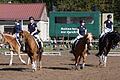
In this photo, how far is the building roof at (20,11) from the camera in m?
55.5

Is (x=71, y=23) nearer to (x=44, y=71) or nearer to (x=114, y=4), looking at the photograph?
(x=114, y=4)

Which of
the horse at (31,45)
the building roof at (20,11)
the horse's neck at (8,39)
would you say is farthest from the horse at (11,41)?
the building roof at (20,11)

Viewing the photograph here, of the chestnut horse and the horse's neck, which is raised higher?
the chestnut horse

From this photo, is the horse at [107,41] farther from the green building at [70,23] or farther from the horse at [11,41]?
the green building at [70,23]

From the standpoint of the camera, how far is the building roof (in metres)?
55.5

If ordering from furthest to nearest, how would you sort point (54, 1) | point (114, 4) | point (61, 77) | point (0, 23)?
1. point (54, 1)
2. point (114, 4)
3. point (0, 23)
4. point (61, 77)

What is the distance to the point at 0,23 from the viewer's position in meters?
55.4

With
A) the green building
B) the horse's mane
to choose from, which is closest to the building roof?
the green building

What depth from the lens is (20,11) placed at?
57.1 m

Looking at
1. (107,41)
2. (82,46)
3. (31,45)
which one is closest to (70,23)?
(107,41)

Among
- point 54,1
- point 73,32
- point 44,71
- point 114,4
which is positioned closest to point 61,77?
point 44,71

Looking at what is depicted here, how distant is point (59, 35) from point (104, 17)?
6161 millimetres

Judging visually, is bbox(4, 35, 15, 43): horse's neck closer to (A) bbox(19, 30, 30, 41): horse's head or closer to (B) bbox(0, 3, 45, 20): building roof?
(A) bbox(19, 30, 30, 41): horse's head

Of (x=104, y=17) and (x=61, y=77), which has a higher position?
(x=61, y=77)
